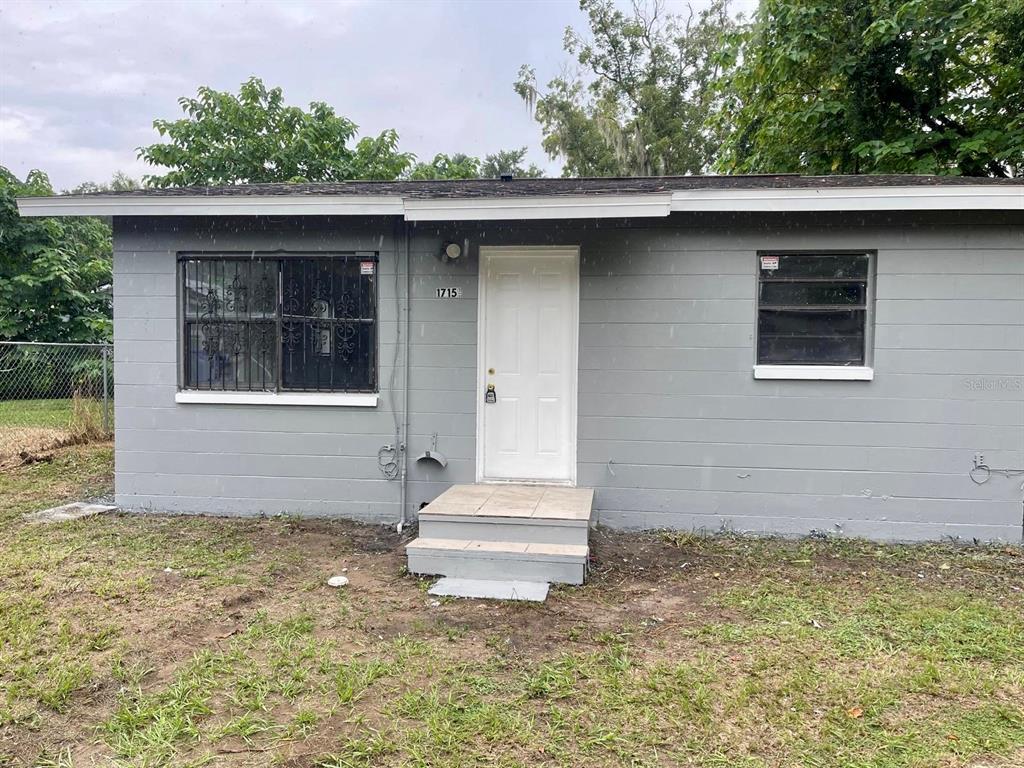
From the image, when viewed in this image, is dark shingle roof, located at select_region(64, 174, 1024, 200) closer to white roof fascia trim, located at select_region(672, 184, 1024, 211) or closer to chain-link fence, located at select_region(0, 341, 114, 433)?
white roof fascia trim, located at select_region(672, 184, 1024, 211)

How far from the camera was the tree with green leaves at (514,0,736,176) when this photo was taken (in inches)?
834

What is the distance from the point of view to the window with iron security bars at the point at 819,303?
5.43 m

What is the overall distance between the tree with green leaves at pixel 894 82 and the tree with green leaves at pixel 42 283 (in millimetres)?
15982

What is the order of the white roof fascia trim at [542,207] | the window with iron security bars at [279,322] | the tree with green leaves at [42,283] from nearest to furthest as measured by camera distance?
Result: 1. the white roof fascia trim at [542,207]
2. the window with iron security bars at [279,322]
3. the tree with green leaves at [42,283]

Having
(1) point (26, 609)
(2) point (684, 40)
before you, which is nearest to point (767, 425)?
(1) point (26, 609)

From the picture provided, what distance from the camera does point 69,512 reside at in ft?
19.7

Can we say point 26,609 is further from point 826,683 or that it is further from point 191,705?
point 826,683

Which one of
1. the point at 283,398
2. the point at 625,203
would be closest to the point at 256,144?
the point at 283,398

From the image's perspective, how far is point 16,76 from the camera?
20234mm

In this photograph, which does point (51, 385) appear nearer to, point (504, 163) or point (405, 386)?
point (405, 386)

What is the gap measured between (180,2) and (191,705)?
16.6 m

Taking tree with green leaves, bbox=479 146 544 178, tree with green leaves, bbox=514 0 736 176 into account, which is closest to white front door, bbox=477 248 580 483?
tree with green leaves, bbox=514 0 736 176

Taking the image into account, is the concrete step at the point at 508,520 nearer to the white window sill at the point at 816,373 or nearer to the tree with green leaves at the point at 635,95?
the white window sill at the point at 816,373
